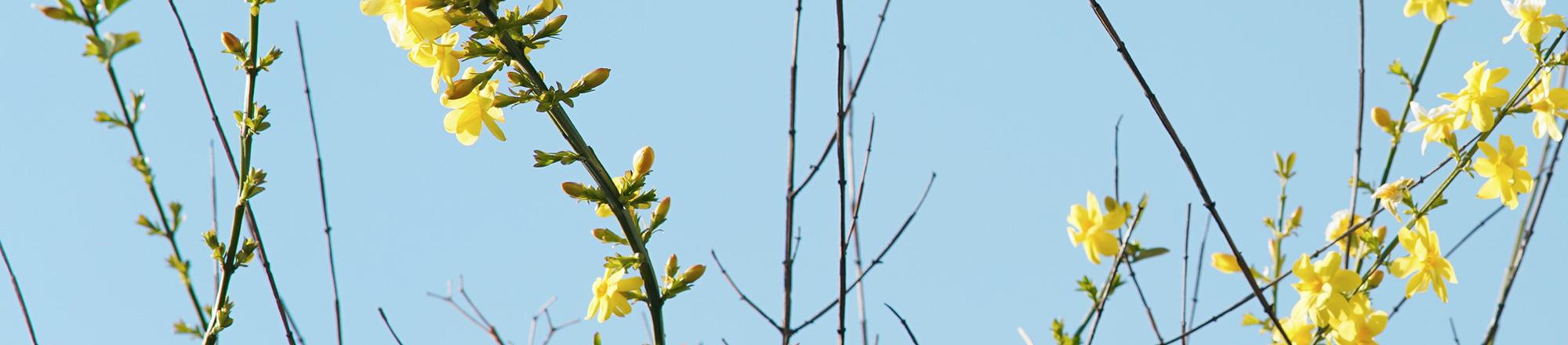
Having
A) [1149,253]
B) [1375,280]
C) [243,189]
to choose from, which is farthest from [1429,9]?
[243,189]

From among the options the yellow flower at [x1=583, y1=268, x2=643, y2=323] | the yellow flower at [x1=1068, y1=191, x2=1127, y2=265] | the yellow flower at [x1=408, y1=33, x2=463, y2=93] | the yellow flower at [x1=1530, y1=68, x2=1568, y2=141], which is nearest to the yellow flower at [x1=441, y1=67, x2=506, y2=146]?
the yellow flower at [x1=408, y1=33, x2=463, y2=93]

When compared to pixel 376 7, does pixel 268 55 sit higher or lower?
higher

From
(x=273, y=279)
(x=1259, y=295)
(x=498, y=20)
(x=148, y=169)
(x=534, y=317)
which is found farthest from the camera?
(x=534, y=317)

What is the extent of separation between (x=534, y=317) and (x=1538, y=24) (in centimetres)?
237

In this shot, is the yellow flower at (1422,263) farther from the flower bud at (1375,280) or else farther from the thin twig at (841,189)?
the thin twig at (841,189)

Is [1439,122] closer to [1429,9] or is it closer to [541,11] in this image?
[1429,9]

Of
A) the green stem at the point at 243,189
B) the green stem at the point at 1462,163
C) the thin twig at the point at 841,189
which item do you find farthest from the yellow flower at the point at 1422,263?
the green stem at the point at 243,189

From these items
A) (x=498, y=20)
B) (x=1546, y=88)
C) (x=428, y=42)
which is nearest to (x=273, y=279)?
(x=428, y=42)

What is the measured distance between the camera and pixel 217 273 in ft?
6.40

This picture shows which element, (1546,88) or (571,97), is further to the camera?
(1546,88)

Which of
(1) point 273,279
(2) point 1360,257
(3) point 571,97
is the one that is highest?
(1) point 273,279

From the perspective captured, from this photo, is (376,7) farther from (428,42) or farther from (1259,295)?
(1259,295)

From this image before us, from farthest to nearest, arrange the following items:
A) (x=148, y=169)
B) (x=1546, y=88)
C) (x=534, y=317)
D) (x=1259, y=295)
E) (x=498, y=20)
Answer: (x=534, y=317) < (x=1546, y=88) < (x=148, y=169) < (x=1259, y=295) < (x=498, y=20)

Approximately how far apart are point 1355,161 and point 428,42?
6.27 ft
